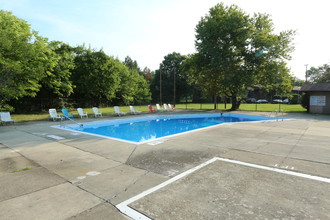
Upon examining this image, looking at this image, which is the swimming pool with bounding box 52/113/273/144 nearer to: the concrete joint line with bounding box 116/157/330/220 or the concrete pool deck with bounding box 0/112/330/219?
the concrete pool deck with bounding box 0/112/330/219

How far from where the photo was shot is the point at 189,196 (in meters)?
3.35

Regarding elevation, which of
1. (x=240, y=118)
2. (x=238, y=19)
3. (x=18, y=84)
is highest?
(x=238, y=19)

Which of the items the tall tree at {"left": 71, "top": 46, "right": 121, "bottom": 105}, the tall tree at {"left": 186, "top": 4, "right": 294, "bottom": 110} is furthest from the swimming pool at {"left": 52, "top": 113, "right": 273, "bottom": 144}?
the tall tree at {"left": 71, "top": 46, "right": 121, "bottom": 105}

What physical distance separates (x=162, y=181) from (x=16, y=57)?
1451 centimetres

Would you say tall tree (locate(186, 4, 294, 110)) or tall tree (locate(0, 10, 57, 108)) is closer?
tall tree (locate(0, 10, 57, 108))

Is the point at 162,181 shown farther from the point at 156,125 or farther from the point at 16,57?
the point at 16,57

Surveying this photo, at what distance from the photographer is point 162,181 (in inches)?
157

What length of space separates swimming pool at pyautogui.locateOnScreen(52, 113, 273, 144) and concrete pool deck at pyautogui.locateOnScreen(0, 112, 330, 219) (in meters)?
4.70

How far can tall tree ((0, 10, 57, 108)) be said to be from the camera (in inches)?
477

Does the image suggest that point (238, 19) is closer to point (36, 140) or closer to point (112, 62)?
point (112, 62)

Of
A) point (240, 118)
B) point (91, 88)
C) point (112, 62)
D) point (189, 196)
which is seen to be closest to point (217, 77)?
point (240, 118)

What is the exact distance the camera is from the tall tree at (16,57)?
12.1 meters

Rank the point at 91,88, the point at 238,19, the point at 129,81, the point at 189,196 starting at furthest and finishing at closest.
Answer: the point at 129,81, the point at 91,88, the point at 238,19, the point at 189,196

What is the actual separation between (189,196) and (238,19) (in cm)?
1923
